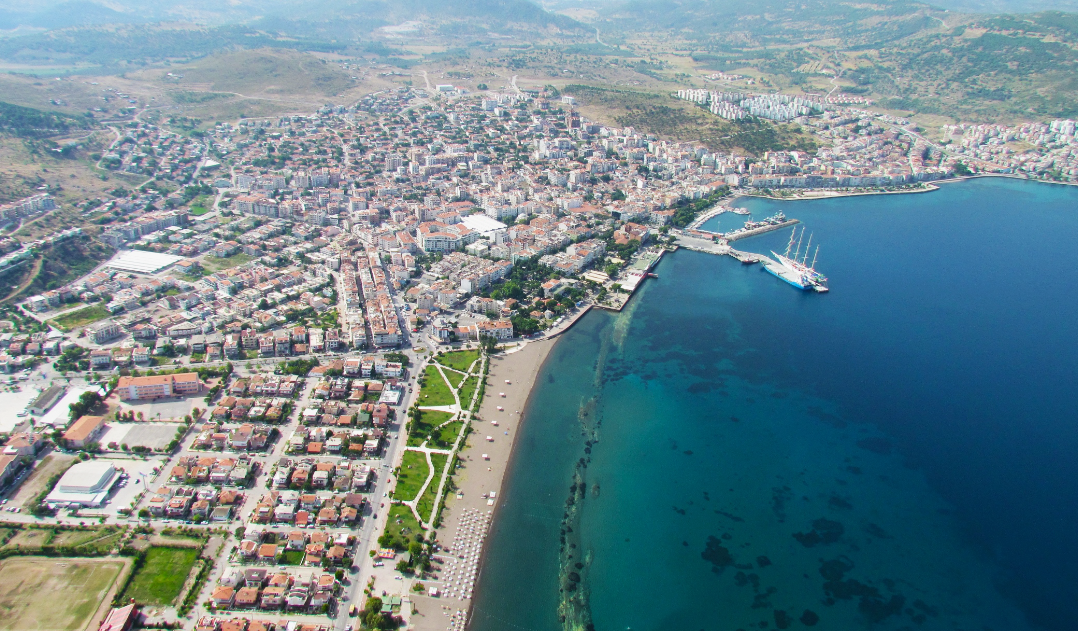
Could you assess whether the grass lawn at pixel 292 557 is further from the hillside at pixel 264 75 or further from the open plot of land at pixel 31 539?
the hillside at pixel 264 75

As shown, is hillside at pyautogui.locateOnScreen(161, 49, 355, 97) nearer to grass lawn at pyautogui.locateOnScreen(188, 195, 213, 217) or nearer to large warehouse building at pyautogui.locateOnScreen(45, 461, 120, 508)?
grass lawn at pyautogui.locateOnScreen(188, 195, 213, 217)

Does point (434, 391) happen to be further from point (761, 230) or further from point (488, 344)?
point (761, 230)

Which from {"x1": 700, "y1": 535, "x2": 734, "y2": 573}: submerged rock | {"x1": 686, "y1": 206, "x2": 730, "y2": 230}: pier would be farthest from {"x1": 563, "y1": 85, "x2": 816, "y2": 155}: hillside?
{"x1": 700, "y1": 535, "x2": 734, "y2": 573}: submerged rock

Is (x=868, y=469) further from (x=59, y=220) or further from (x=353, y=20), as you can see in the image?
(x=353, y=20)

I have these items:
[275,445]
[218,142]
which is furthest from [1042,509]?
[218,142]

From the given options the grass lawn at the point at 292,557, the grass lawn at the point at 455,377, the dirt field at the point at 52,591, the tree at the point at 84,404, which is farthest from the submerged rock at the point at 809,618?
the tree at the point at 84,404

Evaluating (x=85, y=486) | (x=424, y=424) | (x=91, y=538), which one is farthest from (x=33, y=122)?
(x=424, y=424)
